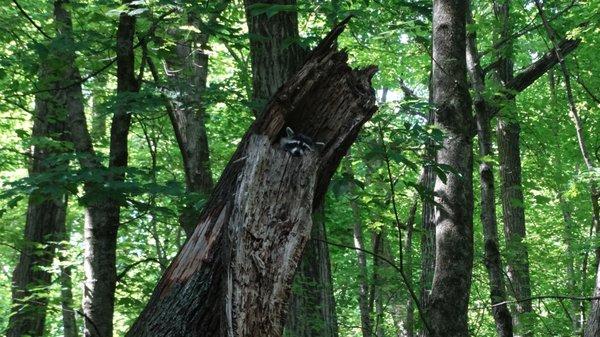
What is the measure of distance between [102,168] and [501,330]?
3.78 m

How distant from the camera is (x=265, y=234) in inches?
108

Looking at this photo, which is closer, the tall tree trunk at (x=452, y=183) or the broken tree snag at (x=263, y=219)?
the broken tree snag at (x=263, y=219)

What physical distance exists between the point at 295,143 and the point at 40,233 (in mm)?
9926

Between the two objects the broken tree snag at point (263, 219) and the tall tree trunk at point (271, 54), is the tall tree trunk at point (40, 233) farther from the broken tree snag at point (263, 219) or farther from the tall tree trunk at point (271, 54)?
the broken tree snag at point (263, 219)

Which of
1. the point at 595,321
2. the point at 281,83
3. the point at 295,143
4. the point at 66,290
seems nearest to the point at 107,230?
the point at 281,83

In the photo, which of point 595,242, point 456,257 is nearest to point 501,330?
point 456,257

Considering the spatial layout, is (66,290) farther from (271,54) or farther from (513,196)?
(513,196)

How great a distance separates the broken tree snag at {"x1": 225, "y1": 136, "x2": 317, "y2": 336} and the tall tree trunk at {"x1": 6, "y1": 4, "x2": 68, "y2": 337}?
4.27 m

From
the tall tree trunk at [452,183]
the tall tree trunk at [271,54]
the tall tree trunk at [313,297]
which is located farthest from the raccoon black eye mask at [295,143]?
the tall tree trunk at [271,54]

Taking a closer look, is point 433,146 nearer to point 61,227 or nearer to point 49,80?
point 49,80

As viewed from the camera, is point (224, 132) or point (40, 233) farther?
point (224, 132)

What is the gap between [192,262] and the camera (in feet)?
9.62

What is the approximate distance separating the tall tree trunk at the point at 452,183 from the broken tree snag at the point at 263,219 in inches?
84.4

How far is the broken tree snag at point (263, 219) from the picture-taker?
8.66ft
